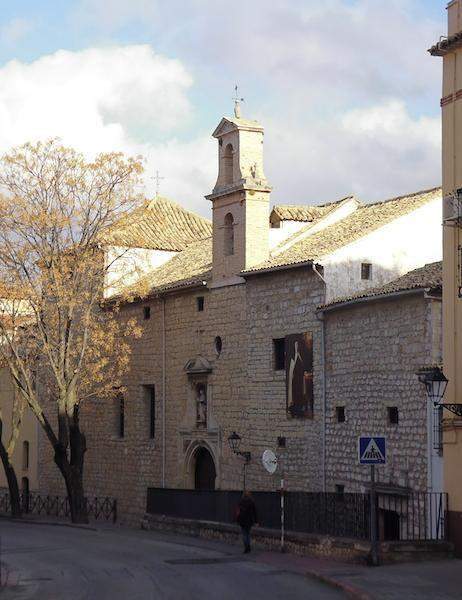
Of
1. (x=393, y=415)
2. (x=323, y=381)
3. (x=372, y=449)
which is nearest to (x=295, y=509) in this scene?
(x=393, y=415)

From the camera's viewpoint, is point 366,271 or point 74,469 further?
point 74,469

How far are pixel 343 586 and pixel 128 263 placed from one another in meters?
22.7

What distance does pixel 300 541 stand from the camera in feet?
76.0

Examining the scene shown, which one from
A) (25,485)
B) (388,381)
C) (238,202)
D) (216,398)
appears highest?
(238,202)

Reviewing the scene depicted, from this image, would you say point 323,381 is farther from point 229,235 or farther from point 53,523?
point 53,523

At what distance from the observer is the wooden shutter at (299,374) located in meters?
31.1

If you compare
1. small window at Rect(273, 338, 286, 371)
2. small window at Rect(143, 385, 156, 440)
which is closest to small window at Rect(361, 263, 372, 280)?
small window at Rect(273, 338, 286, 371)

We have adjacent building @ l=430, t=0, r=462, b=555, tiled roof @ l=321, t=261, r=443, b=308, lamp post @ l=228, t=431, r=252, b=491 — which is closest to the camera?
adjacent building @ l=430, t=0, r=462, b=555

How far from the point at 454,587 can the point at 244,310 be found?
1800 cm

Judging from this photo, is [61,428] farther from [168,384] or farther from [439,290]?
[439,290]

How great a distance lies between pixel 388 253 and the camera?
32.0 m

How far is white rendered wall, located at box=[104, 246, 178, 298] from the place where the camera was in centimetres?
3762

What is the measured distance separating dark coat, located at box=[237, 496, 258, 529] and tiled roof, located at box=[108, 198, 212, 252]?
15486 millimetres

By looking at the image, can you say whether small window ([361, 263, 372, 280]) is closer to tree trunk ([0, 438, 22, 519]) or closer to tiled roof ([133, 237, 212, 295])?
tiled roof ([133, 237, 212, 295])
